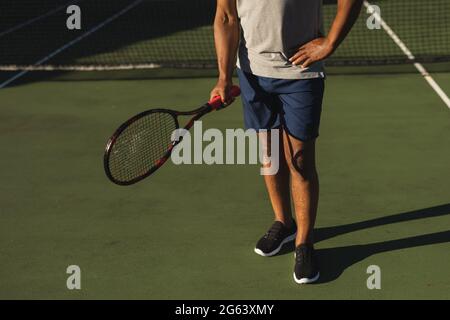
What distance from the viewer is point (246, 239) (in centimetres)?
650

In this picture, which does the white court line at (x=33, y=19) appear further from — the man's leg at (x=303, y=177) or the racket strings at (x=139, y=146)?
→ the man's leg at (x=303, y=177)

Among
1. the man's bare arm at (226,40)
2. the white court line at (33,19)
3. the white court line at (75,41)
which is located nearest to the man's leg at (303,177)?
the man's bare arm at (226,40)

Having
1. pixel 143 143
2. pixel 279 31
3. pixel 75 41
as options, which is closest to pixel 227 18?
pixel 279 31

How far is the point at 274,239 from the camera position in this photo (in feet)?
20.6

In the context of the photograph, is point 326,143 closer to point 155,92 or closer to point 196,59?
point 155,92

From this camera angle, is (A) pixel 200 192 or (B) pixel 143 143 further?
(A) pixel 200 192

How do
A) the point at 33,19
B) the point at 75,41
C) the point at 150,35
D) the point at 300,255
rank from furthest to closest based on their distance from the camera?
the point at 33,19, the point at 150,35, the point at 75,41, the point at 300,255

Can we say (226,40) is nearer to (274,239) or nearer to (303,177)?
(303,177)

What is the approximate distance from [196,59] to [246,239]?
612cm

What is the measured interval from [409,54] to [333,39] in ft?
23.3

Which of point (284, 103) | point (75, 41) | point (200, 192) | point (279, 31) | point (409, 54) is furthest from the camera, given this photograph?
point (75, 41)

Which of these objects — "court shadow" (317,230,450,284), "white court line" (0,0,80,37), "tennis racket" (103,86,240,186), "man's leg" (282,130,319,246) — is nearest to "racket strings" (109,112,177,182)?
"tennis racket" (103,86,240,186)

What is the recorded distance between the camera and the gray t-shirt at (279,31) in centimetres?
545
